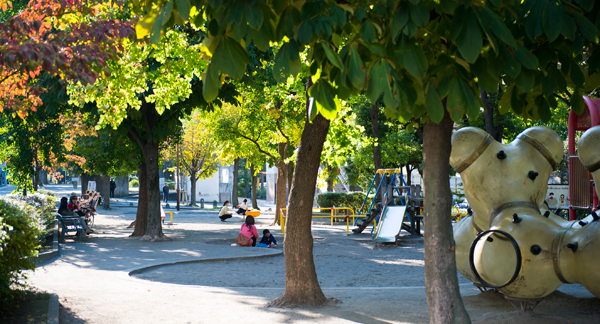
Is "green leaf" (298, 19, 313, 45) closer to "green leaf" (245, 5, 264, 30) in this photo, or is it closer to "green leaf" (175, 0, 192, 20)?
"green leaf" (245, 5, 264, 30)

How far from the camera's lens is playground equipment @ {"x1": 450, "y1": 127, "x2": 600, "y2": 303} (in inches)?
227

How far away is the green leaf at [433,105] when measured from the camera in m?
3.38

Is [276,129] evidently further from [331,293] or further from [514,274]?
[514,274]

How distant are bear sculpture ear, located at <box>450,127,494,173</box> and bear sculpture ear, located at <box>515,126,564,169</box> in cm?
54

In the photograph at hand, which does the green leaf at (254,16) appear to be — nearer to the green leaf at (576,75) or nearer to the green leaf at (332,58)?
the green leaf at (332,58)

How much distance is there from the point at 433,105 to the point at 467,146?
3.79 metres

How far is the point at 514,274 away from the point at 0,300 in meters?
5.87

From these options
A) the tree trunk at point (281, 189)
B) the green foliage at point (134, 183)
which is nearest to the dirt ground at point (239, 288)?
the tree trunk at point (281, 189)

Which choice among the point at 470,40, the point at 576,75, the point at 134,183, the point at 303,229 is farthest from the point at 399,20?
the point at 134,183

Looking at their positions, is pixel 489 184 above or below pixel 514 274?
above

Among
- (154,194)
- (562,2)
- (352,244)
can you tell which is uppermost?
(562,2)

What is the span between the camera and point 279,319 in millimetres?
6746

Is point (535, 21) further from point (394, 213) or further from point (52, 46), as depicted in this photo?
point (394, 213)

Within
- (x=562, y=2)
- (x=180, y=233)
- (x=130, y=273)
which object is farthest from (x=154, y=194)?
(x=562, y=2)
